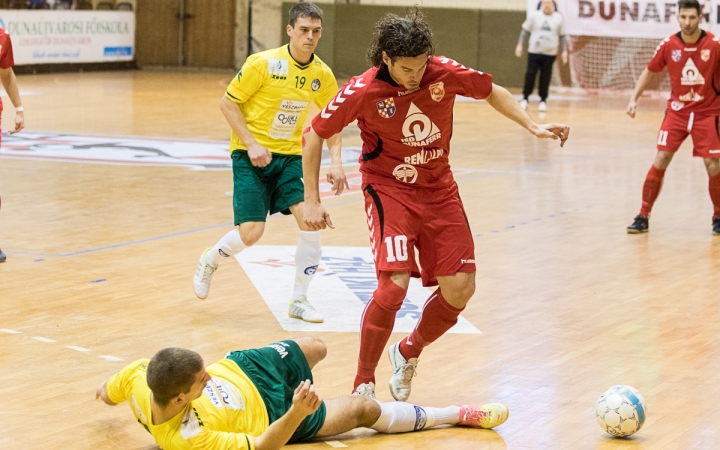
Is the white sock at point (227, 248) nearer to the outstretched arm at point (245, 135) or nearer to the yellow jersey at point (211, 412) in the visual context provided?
the outstretched arm at point (245, 135)

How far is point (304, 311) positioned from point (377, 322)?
1.84 metres

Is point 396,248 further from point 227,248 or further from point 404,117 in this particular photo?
point 227,248

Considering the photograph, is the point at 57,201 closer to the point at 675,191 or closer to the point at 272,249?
the point at 272,249

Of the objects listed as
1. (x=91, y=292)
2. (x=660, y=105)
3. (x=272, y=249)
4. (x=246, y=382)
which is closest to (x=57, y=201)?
(x=272, y=249)

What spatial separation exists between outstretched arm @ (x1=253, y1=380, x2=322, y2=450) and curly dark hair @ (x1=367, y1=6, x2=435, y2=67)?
165 centimetres

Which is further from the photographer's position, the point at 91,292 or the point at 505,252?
the point at 505,252

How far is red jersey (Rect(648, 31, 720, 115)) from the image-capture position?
1028cm

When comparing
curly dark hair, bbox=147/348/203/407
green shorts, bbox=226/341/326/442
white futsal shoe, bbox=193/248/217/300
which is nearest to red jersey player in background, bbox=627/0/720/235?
white futsal shoe, bbox=193/248/217/300

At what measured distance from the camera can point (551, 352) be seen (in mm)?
6531

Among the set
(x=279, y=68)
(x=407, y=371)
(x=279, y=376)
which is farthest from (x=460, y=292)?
(x=279, y=68)

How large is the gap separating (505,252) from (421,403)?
406 centimetres

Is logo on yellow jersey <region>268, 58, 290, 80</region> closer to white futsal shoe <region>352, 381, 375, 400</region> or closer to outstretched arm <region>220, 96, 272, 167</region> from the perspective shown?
outstretched arm <region>220, 96, 272, 167</region>

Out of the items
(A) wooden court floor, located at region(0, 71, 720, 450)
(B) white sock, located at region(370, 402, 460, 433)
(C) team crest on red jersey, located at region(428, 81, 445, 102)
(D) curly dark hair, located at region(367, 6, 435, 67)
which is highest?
(D) curly dark hair, located at region(367, 6, 435, 67)

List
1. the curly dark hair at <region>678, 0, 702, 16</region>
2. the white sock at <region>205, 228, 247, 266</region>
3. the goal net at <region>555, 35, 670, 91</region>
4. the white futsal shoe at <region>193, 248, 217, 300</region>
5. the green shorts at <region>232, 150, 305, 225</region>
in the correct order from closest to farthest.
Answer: the green shorts at <region>232, 150, 305, 225</region>
the white sock at <region>205, 228, 247, 266</region>
the white futsal shoe at <region>193, 248, 217, 300</region>
the curly dark hair at <region>678, 0, 702, 16</region>
the goal net at <region>555, 35, 670, 91</region>
